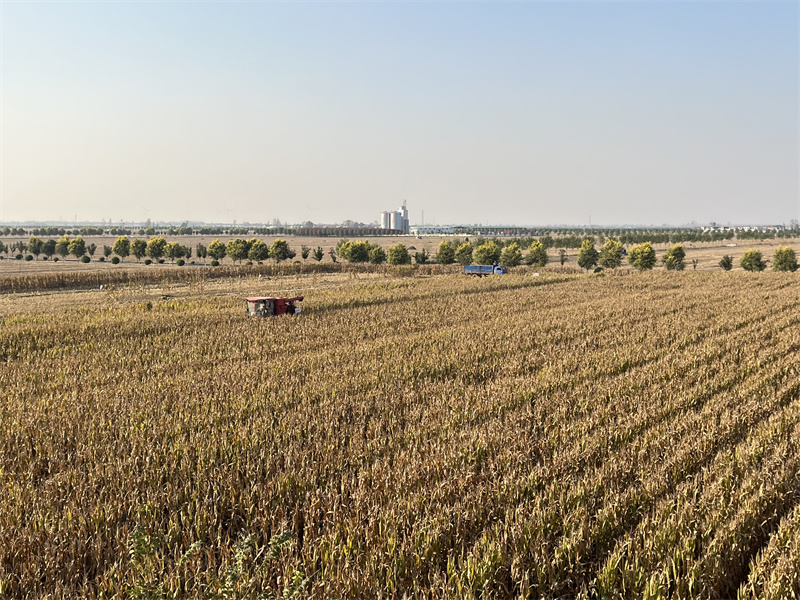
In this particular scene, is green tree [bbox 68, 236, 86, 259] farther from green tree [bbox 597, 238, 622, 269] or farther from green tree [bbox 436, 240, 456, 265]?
green tree [bbox 597, 238, 622, 269]

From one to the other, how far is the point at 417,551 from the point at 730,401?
24.7 feet

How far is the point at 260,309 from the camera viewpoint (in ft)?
76.9

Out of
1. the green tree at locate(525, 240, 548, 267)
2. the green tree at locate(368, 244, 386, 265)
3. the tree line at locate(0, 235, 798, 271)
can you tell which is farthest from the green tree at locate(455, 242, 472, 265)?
the green tree at locate(368, 244, 386, 265)

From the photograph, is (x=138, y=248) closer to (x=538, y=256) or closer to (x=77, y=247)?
(x=77, y=247)

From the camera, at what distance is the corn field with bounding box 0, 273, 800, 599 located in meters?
4.78

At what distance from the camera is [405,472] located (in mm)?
6633

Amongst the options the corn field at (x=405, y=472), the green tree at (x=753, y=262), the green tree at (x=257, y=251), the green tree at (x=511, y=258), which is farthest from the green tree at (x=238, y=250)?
the corn field at (x=405, y=472)

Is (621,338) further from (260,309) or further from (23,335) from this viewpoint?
(23,335)

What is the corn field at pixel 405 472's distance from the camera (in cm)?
478

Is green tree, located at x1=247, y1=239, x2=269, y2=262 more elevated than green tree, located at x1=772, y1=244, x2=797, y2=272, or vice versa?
green tree, located at x1=247, y1=239, x2=269, y2=262

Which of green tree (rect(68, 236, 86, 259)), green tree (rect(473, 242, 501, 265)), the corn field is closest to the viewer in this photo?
the corn field

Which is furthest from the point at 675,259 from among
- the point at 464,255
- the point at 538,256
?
the point at 464,255

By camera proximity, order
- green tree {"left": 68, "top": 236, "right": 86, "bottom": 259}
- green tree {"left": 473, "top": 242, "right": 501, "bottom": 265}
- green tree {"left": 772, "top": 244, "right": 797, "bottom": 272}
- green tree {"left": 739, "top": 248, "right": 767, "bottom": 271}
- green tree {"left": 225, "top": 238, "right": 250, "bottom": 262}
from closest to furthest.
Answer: green tree {"left": 772, "top": 244, "right": 797, "bottom": 272} → green tree {"left": 739, "top": 248, "right": 767, "bottom": 271} → green tree {"left": 473, "top": 242, "right": 501, "bottom": 265} → green tree {"left": 225, "top": 238, "right": 250, "bottom": 262} → green tree {"left": 68, "top": 236, "right": 86, "bottom": 259}

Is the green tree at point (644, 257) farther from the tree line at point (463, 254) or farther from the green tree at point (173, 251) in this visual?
the green tree at point (173, 251)
